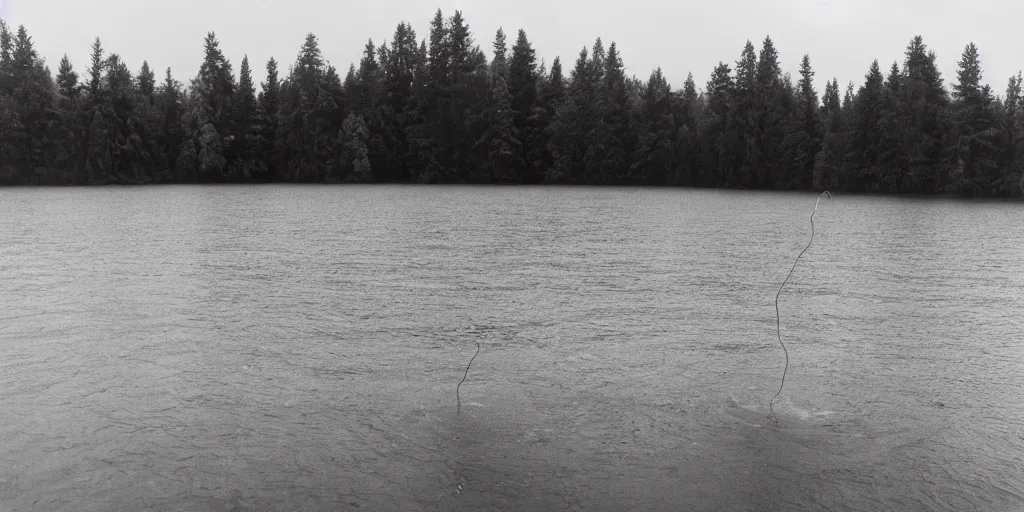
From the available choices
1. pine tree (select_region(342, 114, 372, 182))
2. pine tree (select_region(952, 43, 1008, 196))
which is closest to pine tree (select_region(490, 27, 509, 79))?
pine tree (select_region(342, 114, 372, 182))

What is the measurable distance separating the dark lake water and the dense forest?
Result: 267 ft

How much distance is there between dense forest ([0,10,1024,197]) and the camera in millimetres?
96812

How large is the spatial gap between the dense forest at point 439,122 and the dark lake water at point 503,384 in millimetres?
81486

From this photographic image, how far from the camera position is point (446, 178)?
112m

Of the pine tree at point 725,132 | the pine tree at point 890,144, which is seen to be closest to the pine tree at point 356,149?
the pine tree at point 725,132

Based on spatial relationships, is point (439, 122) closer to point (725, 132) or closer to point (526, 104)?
point (526, 104)

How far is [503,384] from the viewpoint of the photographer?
11.8m

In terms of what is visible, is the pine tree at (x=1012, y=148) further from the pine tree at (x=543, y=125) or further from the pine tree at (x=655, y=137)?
the pine tree at (x=543, y=125)

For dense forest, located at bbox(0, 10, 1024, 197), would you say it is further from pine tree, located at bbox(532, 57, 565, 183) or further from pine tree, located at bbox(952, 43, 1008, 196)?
pine tree, located at bbox(952, 43, 1008, 196)

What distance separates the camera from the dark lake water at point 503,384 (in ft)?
27.3

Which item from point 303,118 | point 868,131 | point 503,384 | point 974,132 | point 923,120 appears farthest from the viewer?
point 303,118

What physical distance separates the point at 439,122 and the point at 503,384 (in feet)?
334

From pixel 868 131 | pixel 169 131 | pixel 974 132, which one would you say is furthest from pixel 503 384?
pixel 169 131

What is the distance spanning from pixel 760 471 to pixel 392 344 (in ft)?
24.0
